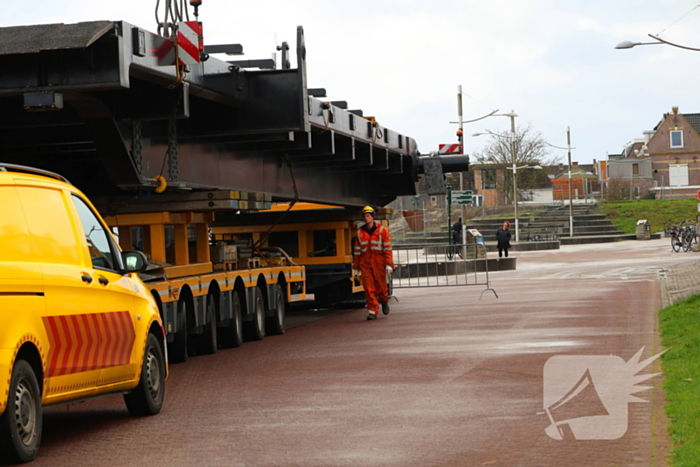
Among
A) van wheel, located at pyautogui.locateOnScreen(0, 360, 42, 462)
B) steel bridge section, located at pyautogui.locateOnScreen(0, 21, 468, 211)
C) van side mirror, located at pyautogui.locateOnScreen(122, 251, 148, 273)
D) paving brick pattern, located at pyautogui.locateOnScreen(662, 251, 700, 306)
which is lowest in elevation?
paving brick pattern, located at pyautogui.locateOnScreen(662, 251, 700, 306)

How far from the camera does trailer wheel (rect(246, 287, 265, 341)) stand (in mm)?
17062

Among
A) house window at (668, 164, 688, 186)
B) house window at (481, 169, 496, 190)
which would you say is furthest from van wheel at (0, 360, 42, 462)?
house window at (668, 164, 688, 186)

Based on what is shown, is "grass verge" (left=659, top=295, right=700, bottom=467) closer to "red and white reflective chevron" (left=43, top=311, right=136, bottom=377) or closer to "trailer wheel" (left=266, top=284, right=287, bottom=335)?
"red and white reflective chevron" (left=43, top=311, right=136, bottom=377)

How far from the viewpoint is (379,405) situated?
375 inches

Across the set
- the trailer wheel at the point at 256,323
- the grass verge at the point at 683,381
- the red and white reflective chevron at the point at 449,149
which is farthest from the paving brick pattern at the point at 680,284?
the trailer wheel at the point at 256,323

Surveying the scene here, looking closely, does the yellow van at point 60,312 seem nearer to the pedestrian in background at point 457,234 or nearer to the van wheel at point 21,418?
the van wheel at point 21,418

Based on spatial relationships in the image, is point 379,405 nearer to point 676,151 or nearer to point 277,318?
point 277,318

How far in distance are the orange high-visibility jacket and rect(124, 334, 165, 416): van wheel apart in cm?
1116

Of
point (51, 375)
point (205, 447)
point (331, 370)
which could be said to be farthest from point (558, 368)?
point (51, 375)

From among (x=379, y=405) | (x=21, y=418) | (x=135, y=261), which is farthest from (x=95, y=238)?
(x=379, y=405)

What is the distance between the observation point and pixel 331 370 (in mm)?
12367

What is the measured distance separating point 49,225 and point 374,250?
43.3 feet

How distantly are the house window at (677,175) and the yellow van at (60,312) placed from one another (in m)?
109

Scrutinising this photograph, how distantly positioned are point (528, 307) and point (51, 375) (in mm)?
15067
